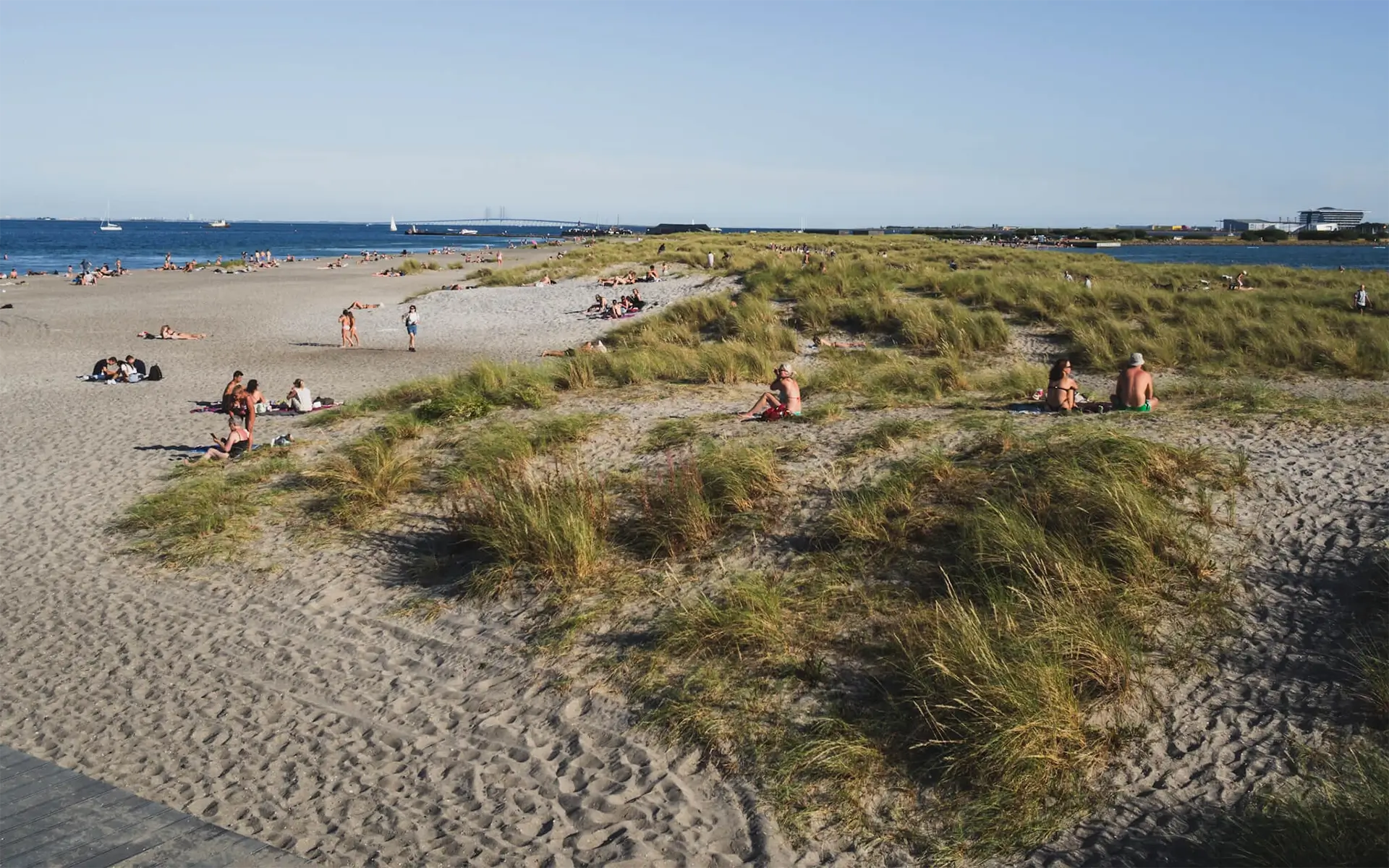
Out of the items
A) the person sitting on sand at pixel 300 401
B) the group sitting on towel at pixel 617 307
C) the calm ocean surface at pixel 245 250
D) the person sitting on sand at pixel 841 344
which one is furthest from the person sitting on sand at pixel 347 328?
the calm ocean surface at pixel 245 250

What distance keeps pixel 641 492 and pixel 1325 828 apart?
6.38m

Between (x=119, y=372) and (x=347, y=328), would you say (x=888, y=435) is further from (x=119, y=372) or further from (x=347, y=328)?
(x=347, y=328)

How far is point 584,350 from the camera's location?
19.7 m

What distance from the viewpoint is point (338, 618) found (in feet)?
27.0

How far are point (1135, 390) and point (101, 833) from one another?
37.5 ft

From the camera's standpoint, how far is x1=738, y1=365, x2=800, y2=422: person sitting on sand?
486 inches

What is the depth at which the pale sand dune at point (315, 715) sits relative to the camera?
5.47 m

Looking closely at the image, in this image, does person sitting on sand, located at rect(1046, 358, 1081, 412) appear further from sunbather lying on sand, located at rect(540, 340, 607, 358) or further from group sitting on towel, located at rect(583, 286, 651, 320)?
group sitting on towel, located at rect(583, 286, 651, 320)

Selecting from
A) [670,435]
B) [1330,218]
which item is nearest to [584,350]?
[670,435]

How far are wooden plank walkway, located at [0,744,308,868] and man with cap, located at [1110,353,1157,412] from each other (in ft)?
35.5

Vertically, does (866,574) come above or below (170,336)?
below

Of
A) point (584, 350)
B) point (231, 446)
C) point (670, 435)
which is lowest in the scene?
point (231, 446)

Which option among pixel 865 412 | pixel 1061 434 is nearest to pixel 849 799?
pixel 1061 434

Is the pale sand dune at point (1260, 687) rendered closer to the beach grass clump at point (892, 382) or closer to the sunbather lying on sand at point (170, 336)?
the beach grass clump at point (892, 382)
